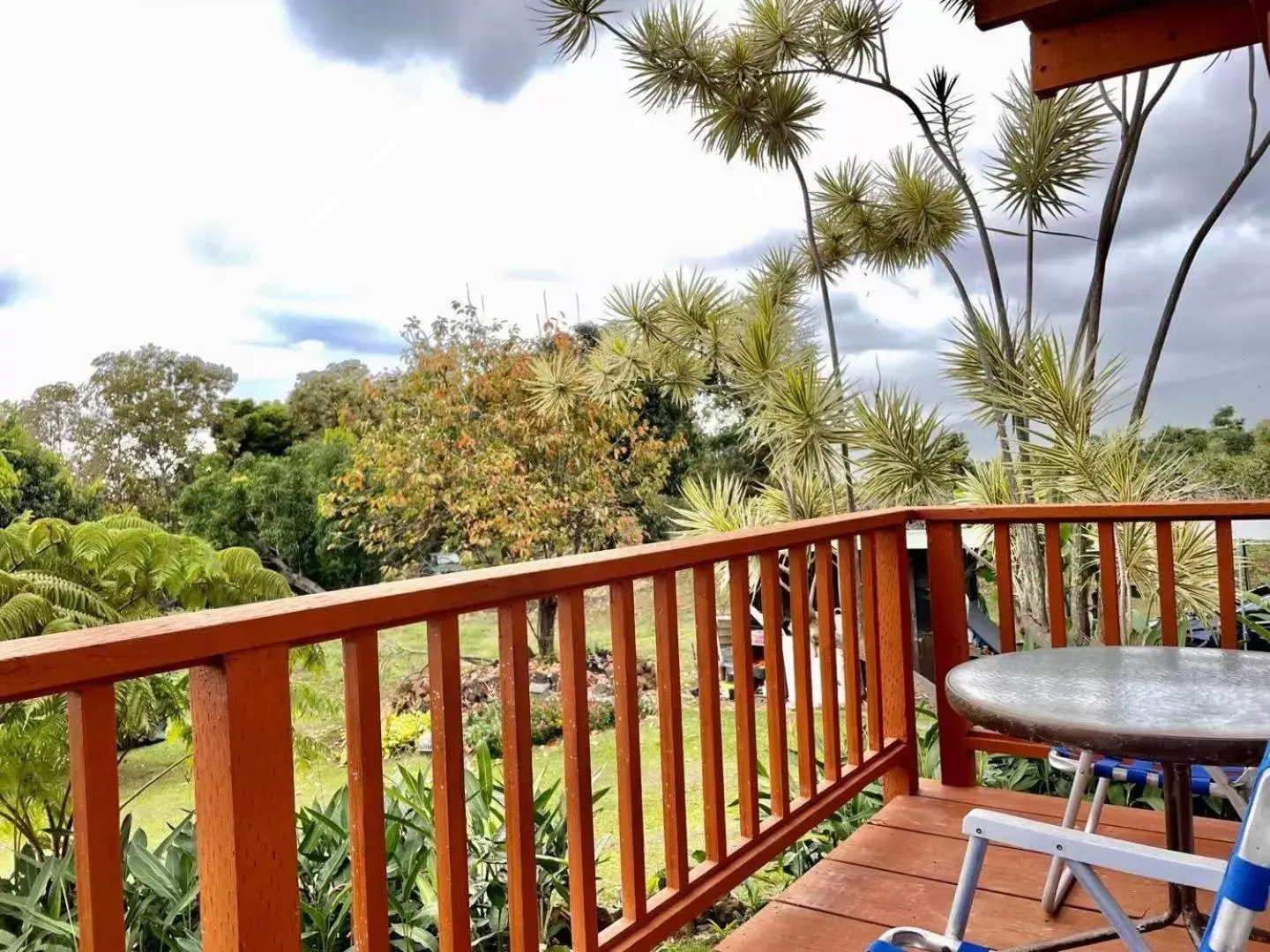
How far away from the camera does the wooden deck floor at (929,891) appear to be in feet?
5.49

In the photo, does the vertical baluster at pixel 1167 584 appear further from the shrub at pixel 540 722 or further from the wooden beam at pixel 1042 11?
the shrub at pixel 540 722

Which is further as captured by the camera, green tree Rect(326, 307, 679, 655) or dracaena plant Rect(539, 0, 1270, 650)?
green tree Rect(326, 307, 679, 655)

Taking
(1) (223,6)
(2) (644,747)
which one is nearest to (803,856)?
(2) (644,747)

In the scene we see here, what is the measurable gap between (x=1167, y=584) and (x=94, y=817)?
2.40m

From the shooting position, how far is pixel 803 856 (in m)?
2.69

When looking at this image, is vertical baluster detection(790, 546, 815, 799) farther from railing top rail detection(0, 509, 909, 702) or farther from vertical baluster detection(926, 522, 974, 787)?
vertical baluster detection(926, 522, 974, 787)

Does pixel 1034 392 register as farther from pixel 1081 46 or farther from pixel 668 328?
pixel 668 328

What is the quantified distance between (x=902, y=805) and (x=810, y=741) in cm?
58

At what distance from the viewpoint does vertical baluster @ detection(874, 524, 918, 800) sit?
2449 mm

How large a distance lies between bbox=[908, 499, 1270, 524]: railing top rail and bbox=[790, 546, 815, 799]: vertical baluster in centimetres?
71

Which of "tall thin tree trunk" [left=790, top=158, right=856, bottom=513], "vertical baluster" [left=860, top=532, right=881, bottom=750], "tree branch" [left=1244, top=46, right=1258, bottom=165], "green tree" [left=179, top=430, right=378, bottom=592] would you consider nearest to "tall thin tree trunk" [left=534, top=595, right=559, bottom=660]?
"green tree" [left=179, top=430, right=378, bottom=592]

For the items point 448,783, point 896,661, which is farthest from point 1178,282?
point 448,783

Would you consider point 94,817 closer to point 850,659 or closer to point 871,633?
point 850,659

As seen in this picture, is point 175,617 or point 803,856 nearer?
point 175,617
